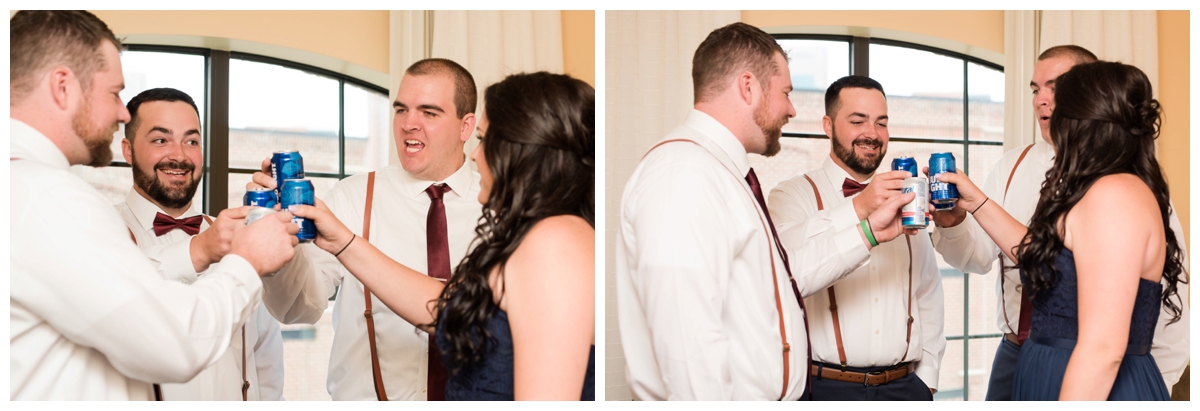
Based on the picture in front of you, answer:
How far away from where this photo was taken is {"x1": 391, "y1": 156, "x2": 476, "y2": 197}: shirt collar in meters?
2.33

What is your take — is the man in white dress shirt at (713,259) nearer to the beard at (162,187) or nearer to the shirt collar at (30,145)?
the shirt collar at (30,145)

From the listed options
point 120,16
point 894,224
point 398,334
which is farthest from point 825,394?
point 120,16

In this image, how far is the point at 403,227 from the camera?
7.53 ft

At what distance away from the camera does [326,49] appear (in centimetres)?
261

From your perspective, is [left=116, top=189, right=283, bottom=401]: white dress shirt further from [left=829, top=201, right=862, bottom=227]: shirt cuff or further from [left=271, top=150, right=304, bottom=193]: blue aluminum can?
[left=829, top=201, right=862, bottom=227]: shirt cuff

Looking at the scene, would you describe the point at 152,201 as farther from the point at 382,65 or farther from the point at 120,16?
the point at 382,65

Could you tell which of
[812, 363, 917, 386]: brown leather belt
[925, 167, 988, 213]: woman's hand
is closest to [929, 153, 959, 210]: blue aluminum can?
[925, 167, 988, 213]: woman's hand

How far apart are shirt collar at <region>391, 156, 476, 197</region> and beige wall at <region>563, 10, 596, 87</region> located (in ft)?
1.85

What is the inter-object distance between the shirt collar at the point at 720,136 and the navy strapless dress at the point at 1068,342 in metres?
0.70

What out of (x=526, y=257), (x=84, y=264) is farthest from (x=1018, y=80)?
(x=84, y=264)

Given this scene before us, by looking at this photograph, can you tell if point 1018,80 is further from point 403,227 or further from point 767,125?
point 403,227

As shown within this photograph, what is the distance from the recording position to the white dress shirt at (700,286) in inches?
60.6

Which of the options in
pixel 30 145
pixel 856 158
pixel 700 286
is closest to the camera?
pixel 30 145

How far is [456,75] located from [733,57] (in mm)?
941
